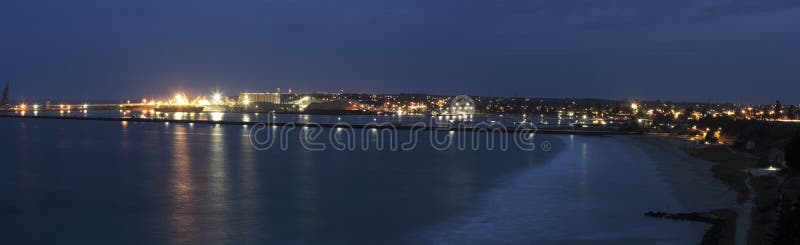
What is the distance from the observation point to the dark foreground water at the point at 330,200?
7.68m

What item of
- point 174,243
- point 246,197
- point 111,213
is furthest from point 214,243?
point 246,197

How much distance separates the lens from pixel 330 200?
406 inches

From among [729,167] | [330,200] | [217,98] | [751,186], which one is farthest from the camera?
[217,98]

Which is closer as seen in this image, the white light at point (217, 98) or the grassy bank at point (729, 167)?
the grassy bank at point (729, 167)

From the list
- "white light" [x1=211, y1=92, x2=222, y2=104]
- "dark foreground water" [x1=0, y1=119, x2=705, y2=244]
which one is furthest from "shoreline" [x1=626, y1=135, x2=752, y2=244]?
"white light" [x1=211, y1=92, x2=222, y2=104]

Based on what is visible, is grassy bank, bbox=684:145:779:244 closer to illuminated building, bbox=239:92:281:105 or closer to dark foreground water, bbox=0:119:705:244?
dark foreground water, bbox=0:119:705:244

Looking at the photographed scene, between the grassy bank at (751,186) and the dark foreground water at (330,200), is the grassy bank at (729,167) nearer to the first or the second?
the grassy bank at (751,186)

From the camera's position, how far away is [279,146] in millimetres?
22500

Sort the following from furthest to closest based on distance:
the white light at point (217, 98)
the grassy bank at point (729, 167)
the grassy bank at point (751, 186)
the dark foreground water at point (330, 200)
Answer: the white light at point (217, 98) → the grassy bank at point (729, 167) → the dark foreground water at point (330, 200) → the grassy bank at point (751, 186)

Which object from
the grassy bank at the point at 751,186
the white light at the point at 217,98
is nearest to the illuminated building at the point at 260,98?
the white light at the point at 217,98

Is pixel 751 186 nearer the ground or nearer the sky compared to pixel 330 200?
nearer the sky

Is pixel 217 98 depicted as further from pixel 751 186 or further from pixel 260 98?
pixel 751 186

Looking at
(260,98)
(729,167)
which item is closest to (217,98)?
(260,98)

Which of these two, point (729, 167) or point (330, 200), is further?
point (729, 167)
